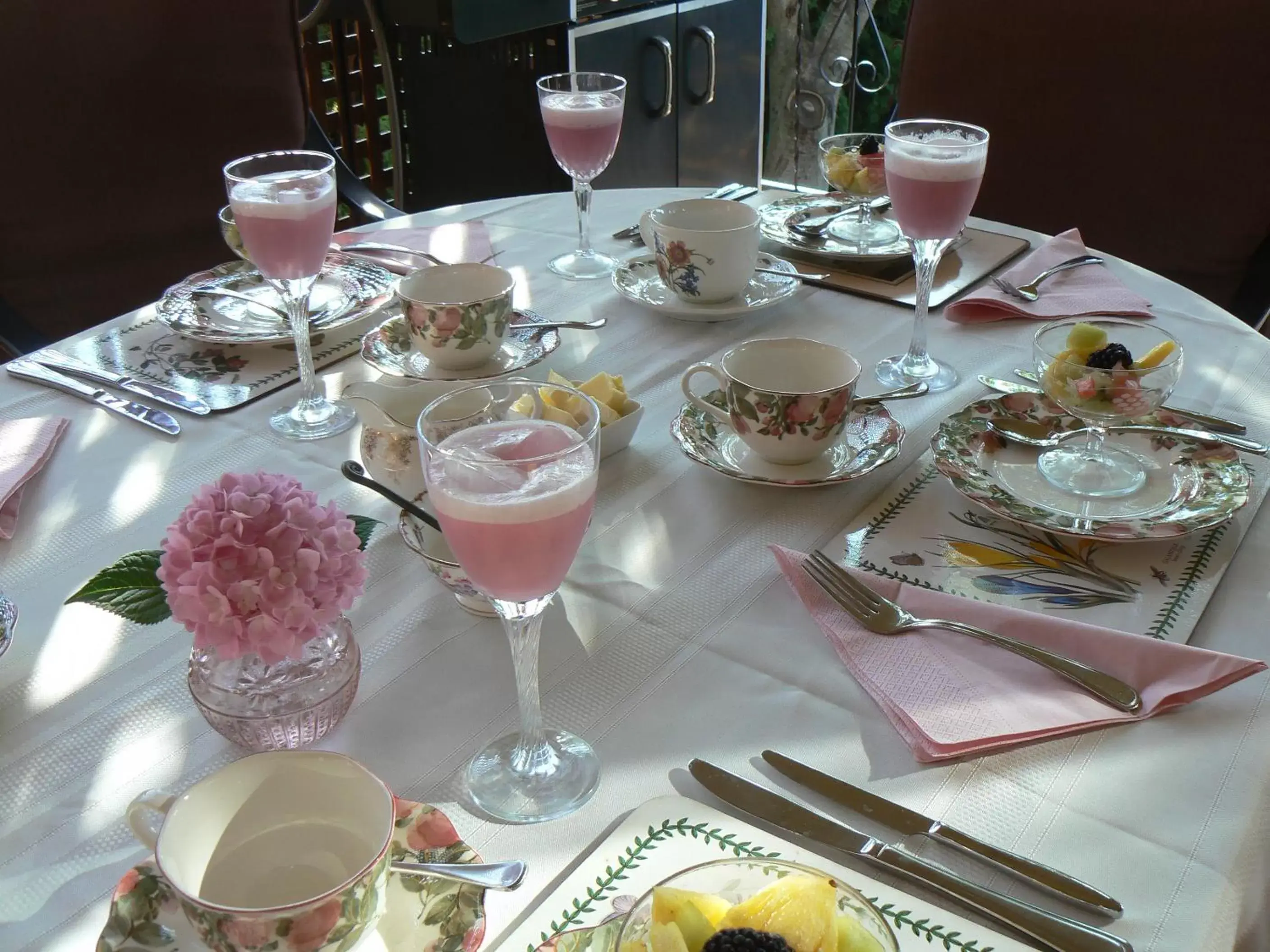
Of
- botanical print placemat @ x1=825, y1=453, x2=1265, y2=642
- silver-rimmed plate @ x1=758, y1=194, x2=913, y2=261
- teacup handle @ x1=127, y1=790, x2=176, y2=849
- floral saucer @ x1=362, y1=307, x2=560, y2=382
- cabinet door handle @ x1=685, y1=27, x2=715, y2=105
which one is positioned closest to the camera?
teacup handle @ x1=127, y1=790, x2=176, y2=849

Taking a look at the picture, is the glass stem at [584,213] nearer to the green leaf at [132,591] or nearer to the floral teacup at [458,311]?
the floral teacup at [458,311]

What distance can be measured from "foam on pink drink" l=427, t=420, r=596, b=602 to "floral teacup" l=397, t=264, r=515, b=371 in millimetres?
470

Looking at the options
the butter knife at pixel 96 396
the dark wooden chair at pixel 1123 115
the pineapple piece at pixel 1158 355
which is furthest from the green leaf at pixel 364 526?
the dark wooden chair at pixel 1123 115

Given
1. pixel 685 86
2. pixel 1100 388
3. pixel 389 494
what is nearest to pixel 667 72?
pixel 685 86

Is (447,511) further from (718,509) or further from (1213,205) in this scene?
(1213,205)

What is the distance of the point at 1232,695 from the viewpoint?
638 mm

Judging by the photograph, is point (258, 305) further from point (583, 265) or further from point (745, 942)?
point (745, 942)

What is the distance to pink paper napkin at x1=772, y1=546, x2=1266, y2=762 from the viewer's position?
62 centimetres

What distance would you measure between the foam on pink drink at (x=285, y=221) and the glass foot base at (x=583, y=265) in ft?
1.16

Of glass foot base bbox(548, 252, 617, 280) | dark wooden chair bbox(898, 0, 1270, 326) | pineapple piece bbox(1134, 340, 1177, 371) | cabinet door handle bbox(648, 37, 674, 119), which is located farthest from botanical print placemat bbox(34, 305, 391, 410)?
cabinet door handle bbox(648, 37, 674, 119)

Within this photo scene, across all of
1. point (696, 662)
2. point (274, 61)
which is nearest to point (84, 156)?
point (274, 61)

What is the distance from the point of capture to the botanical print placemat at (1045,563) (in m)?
0.73

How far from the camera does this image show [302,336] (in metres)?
1.00

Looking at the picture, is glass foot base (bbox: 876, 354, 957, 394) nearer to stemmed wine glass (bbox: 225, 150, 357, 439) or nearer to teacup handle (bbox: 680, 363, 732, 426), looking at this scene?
teacup handle (bbox: 680, 363, 732, 426)
